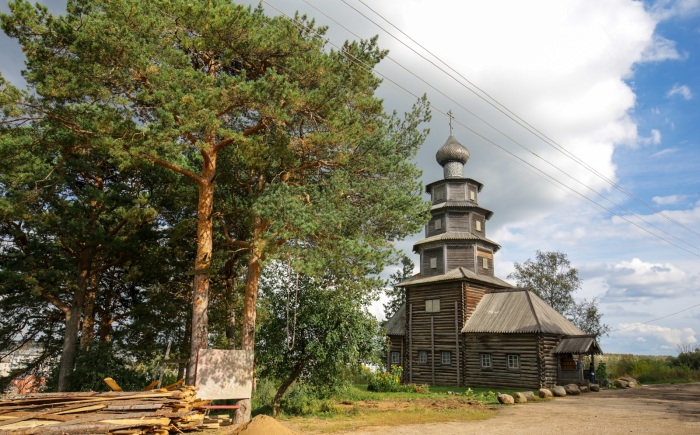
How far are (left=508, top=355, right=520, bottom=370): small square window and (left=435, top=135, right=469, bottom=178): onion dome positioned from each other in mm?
14575

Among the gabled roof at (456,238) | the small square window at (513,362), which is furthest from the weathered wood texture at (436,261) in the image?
the small square window at (513,362)

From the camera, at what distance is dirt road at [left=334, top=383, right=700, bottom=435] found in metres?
13.9

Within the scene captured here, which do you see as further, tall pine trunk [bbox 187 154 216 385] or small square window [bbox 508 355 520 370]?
small square window [bbox 508 355 520 370]

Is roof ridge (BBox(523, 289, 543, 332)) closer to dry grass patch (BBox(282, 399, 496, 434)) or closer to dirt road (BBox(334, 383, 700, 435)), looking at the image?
dirt road (BBox(334, 383, 700, 435))

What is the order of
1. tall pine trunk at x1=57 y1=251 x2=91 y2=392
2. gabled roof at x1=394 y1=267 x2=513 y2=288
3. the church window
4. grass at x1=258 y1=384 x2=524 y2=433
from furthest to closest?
gabled roof at x1=394 y1=267 x2=513 y2=288, the church window, tall pine trunk at x1=57 y1=251 x2=91 y2=392, grass at x1=258 y1=384 x2=524 y2=433

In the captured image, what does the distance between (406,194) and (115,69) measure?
10365 mm

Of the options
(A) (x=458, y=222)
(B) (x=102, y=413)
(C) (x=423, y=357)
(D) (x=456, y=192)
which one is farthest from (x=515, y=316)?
(B) (x=102, y=413)

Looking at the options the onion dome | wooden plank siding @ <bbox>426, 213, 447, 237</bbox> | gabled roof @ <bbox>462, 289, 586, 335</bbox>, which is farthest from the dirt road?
the onion dome

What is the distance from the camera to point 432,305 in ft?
115

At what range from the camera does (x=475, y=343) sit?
106 feet

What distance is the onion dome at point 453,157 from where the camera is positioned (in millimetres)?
37969

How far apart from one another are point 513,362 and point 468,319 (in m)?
4.28

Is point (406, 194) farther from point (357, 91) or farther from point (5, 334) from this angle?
point (5, 334)

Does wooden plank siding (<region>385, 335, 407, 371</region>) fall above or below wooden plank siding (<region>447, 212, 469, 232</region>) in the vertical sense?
below
